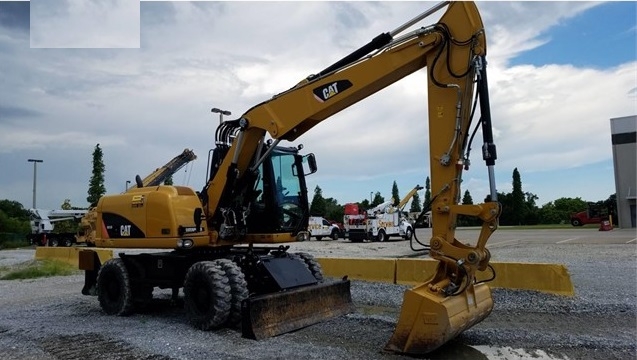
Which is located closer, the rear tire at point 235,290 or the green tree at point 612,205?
the rear tire at point 235,290

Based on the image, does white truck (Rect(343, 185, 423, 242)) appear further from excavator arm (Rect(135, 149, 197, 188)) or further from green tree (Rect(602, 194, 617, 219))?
green tree (Rect(602, 194, 617, 219))

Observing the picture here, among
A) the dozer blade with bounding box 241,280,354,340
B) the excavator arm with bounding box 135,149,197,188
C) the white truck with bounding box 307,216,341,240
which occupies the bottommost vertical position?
the dozer blade with bounding box 241,280,354,340

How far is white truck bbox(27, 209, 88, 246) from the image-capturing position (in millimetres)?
38719

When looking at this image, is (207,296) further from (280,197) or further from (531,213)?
(531,213)

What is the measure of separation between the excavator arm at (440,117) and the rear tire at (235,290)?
2.10 m

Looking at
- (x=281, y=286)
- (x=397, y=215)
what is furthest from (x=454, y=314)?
(x=397, y=215)

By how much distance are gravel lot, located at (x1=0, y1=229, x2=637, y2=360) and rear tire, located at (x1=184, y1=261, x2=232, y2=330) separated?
0.18 metres

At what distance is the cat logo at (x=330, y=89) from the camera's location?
7.38m

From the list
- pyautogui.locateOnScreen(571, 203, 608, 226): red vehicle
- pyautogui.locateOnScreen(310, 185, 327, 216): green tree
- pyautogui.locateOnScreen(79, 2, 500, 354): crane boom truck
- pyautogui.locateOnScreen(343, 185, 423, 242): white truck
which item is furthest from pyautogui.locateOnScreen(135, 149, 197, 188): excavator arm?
pyautogui.locateOnScreen(310, 185, 327, 216): green tree

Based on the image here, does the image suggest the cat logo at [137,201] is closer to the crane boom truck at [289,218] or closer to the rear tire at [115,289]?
the crane boom truck at [289,218]

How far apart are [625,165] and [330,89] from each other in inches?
1646

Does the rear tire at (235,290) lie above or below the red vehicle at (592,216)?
below

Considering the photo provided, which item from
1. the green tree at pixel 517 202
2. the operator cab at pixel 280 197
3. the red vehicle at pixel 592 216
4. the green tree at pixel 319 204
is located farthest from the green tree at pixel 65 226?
the green tree at pixel 517 202

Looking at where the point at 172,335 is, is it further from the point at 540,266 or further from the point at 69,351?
the point at 540,266
